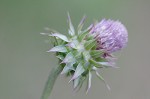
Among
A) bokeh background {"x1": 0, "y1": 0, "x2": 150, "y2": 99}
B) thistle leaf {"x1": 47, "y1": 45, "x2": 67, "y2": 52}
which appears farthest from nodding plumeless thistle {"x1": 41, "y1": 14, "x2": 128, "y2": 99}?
bokeh background {"x1": 0, "y1": 0, "x2": 150, "y2": 99}

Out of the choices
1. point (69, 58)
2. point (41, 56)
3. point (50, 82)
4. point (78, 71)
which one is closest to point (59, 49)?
point (69, 58)

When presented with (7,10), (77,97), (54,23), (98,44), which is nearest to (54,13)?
(54,23)

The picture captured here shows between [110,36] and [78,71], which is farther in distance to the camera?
[110,36]

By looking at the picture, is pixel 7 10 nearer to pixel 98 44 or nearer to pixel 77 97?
pixel 77 97

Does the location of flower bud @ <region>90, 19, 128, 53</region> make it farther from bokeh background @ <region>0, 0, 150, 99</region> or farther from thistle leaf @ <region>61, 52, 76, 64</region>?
bokeh background @ <region>0, 0, 150, 99</region>

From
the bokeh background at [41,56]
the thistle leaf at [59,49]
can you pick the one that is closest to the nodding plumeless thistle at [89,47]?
the thistle leaf at [59,49]

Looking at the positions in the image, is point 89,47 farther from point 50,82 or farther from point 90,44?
point 50,82

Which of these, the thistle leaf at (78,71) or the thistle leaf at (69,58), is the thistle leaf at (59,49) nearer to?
the thistle leaf at (69,58)
